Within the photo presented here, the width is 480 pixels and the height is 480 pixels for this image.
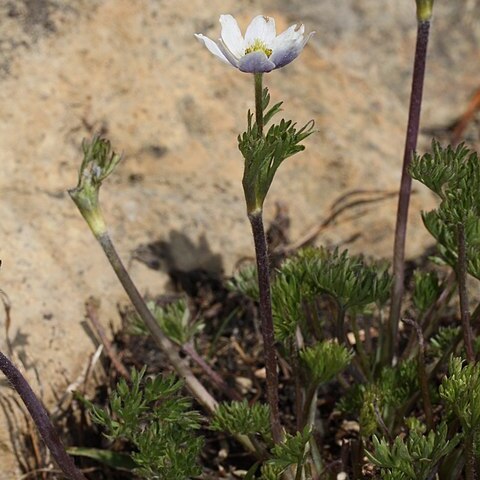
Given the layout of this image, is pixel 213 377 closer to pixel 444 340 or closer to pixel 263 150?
pixel 444 340

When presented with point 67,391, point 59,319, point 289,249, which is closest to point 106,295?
point 59,319

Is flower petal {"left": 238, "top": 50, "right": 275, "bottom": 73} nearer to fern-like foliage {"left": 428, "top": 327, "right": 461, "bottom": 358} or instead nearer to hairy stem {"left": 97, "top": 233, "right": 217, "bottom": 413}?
hairy stem {"left": 97, "top": 233, "right": 217, "bottom": 413}

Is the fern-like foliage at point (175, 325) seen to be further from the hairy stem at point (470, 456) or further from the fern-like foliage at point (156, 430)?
the hairy stem at point (470, 456)

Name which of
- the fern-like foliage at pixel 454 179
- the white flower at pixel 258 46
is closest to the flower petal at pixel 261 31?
the white flower at pixel 258 46

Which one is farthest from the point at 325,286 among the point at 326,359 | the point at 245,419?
the point at 245,419

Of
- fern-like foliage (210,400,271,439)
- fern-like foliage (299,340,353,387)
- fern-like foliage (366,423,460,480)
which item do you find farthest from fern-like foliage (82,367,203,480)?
fern-like foliage (366,423,460,480)

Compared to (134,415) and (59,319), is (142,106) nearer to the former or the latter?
(59,319)
